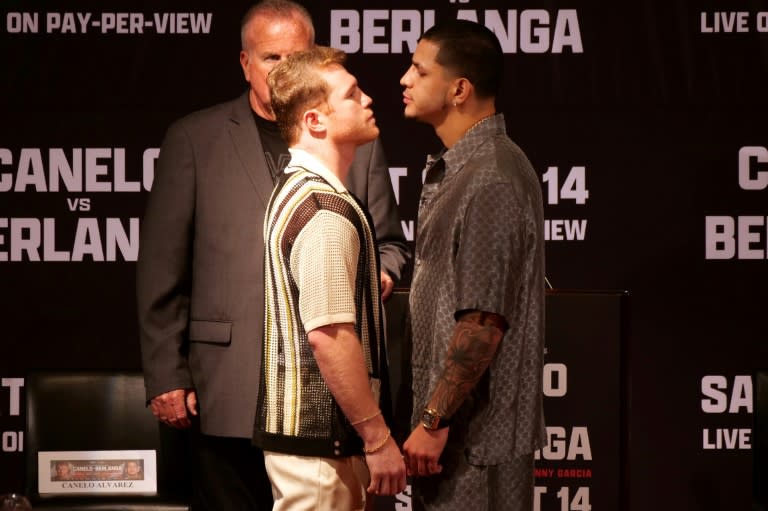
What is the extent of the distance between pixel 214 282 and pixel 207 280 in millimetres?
22

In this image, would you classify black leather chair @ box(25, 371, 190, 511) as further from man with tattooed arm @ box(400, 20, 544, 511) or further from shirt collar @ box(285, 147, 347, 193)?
shirt collar @ box(285, 147, 347, 193)

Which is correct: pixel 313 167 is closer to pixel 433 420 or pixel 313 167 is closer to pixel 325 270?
pixel 325 270

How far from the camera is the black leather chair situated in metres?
3.28

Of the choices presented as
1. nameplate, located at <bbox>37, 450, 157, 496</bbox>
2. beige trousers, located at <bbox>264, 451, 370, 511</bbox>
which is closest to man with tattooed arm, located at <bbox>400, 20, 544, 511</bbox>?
beige trousers, located at <bbox>264, 451, 370, 511</bbox>

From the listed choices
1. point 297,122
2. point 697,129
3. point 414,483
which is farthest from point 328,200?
point 697,129

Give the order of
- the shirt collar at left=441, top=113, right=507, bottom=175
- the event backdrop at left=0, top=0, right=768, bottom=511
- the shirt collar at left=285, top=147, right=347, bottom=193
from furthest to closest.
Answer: the event backdrop at left=0, top=0, right=768, bottom=511 → the shirt collar at left=441, top=113, right=507, bottom=175 → the shirt collar at left=285, top=147, right=347, bottom=193

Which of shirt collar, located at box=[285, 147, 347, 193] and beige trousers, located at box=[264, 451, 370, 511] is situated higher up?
shirt collar, located at box=[285, 147, 347, 193]

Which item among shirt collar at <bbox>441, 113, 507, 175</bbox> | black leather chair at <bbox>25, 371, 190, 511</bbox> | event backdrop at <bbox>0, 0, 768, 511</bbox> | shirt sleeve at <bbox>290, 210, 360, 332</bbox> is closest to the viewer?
shirt sleeve at <bbox>290, 210, 360, 332</bbox>

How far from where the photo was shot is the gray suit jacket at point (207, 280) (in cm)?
288

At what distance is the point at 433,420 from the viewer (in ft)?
7.04

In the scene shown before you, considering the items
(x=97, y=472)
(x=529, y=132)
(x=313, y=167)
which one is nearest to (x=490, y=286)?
(x=313, y=167)

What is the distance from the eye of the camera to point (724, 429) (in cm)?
412

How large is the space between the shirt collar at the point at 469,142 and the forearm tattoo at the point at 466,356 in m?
0.36

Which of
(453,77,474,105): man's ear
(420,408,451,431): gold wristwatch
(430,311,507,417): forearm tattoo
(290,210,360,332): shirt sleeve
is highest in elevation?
(453,77,474,105): man's ear
